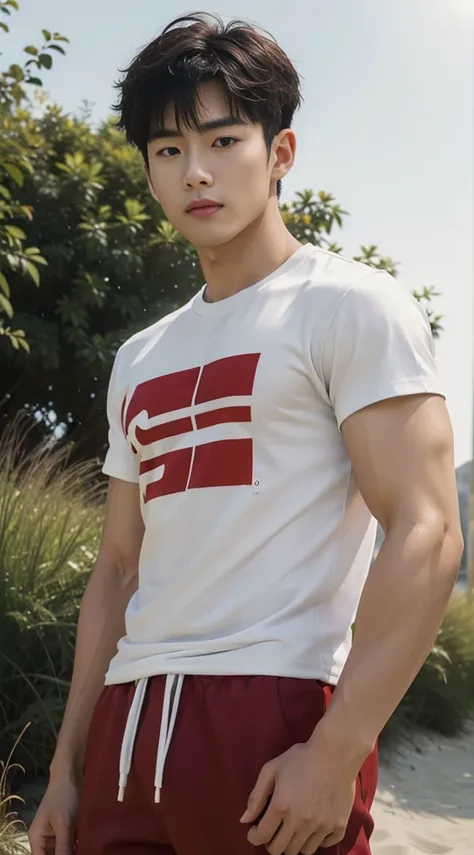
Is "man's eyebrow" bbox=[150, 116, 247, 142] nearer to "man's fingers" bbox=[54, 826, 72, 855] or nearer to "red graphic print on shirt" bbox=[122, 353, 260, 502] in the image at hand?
"red graphic print on shirt" bbox=[122, 353, 260, 502]

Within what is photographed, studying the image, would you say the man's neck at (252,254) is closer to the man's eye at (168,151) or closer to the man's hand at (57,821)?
the man's eye at (168,151)

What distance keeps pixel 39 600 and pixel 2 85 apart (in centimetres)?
255

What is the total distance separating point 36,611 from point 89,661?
2.55 metres

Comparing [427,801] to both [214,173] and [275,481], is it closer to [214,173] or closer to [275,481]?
[275,481]

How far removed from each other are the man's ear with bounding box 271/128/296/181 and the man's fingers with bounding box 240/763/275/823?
3.03 feet

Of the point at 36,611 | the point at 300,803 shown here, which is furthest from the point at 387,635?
the point at 36,611

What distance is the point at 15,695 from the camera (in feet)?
13.4

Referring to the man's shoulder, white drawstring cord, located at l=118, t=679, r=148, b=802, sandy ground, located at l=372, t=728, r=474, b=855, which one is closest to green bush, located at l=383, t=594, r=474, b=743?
sandy ground, located at l=372, t=728, r=474, b=855

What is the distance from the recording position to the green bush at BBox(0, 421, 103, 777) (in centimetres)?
398

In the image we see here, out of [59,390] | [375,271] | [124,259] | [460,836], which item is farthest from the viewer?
[59,390]

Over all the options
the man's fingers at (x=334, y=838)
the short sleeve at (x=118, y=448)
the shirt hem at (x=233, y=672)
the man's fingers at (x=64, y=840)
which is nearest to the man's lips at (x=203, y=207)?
the short sleeve at (x=118, y=448)

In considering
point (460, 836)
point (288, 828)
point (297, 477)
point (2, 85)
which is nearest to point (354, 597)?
point (297, 477)

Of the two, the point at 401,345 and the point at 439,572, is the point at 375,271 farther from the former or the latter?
the point at 439,572

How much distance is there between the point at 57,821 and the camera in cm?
162
